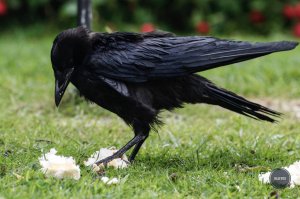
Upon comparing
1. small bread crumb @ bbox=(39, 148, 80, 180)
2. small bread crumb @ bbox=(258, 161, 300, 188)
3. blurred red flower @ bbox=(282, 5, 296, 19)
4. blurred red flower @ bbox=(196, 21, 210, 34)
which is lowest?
blurred red flower @ bbox=(196, 21, 210, 34)

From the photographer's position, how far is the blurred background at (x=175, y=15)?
428 inches

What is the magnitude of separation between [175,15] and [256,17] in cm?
128

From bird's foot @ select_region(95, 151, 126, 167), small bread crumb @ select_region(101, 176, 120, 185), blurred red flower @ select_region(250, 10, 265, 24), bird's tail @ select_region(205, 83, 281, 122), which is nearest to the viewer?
small bread crumb @ select_region(101, 176, 120, 185)

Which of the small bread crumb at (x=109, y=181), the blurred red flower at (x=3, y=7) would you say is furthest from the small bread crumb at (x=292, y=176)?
the blurred red flower at (x=3, y=7)

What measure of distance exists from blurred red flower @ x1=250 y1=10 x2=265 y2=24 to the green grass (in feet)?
7.32

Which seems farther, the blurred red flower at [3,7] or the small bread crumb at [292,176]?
the blurred red flower at [3,7]

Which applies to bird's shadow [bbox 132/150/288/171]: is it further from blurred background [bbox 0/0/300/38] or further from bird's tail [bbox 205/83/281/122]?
blurred background [bbox 0/0/300/38]

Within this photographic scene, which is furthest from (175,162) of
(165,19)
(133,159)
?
(165,19)

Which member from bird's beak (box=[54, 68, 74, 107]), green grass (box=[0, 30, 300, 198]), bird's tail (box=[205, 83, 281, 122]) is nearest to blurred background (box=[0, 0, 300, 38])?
green grass (box=[0, 30, 300, 198])

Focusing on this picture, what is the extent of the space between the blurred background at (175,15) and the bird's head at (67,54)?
224 inches

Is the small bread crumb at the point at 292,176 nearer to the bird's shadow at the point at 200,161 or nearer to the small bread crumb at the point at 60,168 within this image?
the bird's shadow at the point at 200,161

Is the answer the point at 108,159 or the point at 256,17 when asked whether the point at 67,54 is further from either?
the point at 256,17

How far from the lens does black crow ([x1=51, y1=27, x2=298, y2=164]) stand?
487 cm

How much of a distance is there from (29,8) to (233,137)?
6100 mm
